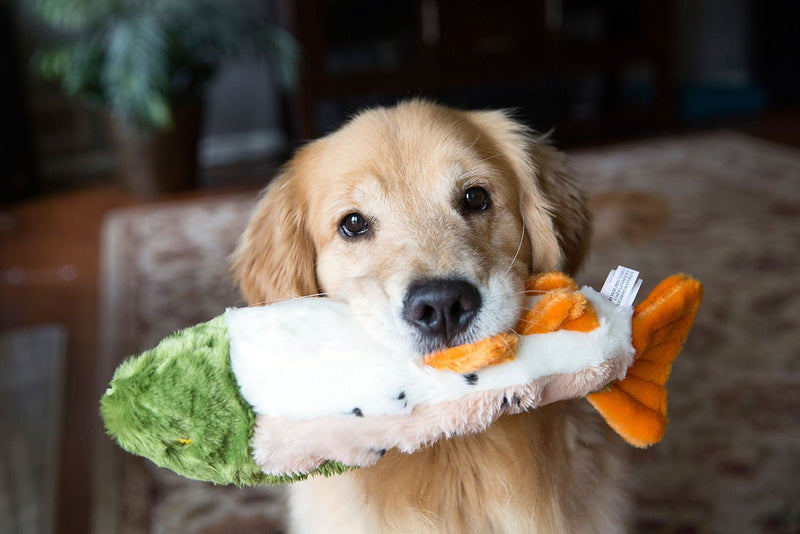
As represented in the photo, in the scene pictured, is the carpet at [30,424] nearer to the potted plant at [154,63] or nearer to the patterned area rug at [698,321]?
the patterned area rug at [698,321]

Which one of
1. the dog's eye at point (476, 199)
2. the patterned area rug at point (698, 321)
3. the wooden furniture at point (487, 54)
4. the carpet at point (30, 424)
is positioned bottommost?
the carpet at point (30, 424)

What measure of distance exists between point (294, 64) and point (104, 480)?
375 centimetres

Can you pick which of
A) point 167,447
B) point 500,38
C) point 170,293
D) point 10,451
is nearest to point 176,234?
point 170,293

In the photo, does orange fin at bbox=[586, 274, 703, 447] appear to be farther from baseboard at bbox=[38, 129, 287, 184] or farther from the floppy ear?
baseboard at bbox=[38, 129, 287, 184]

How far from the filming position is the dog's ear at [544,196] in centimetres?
147

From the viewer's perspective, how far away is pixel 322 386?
102 centimetres

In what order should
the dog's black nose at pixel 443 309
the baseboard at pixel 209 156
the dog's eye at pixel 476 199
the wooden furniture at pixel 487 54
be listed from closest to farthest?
1. the dog's black nose at pixel 443 309
2. the dog's eye at pixel 476 199
3. the wooden furniture at pixel 487 54
4. the baseboard at pixel 209 156

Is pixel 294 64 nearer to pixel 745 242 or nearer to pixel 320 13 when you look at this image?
pixel 320 13

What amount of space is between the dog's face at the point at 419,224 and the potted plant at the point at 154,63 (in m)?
3.54

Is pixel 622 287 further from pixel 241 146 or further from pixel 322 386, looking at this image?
pixel 241 146

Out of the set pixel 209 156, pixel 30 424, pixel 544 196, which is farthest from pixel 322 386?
pixel 209 156

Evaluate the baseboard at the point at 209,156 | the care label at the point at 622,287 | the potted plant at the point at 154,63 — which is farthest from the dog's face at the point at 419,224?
the baseboard at the point at 209,156

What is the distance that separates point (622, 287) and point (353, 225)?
53 cm

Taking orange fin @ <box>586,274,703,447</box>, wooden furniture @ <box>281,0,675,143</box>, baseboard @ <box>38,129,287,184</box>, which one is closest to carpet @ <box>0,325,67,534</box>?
orange fin @ <box>586,274,703,447</box>
